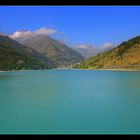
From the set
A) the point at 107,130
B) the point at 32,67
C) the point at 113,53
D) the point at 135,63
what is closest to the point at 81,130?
the point at 107,130

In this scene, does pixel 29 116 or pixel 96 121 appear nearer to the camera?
pixel 96 121

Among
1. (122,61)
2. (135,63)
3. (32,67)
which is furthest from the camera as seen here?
(32,67)

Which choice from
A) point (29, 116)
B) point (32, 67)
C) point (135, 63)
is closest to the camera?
point (29, 116)

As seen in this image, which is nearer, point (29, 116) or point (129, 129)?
point (129, 129)

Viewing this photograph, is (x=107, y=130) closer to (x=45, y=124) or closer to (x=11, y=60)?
(x=45, y=124)
